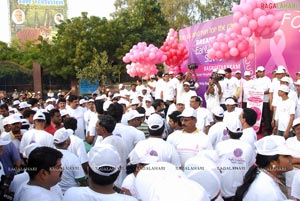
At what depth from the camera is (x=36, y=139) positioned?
4.60 meters

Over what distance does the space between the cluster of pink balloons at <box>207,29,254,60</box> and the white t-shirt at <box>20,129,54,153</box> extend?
6188 millimetres

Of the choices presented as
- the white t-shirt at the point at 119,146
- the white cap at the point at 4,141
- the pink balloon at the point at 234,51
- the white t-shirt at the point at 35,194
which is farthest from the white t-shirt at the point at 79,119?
the white t-shirt at the point at 35,194

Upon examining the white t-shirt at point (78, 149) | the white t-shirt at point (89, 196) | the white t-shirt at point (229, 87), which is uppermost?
the white t-shirt at point (229, 87)

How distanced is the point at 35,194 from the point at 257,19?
7.32 meters

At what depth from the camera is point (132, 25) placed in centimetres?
2897

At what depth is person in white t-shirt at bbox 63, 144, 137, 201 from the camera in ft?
7.86

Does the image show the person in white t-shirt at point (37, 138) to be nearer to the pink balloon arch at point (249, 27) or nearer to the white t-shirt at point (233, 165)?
the white t-shirt at point (233, 165)

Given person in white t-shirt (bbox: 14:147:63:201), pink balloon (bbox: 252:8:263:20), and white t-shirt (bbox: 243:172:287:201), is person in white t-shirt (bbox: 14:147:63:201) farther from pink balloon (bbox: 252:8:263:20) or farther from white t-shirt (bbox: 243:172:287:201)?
pink balloon (bbox: 252:8:263:20)

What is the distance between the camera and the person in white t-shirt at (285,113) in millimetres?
6707

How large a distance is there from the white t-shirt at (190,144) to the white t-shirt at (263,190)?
4.72 ft

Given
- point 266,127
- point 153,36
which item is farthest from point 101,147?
point 153,36

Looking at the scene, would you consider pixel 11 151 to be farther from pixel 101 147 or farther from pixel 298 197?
pixel 298 197

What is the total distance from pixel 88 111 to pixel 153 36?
2166cm

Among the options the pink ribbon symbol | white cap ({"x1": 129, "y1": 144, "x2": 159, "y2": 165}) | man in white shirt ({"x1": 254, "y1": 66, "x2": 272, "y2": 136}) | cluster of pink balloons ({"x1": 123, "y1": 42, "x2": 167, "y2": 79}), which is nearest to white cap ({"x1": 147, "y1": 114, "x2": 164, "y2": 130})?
white cap ({"x1": 129, "y1": 144, "x2": 159, "y2": 165})
